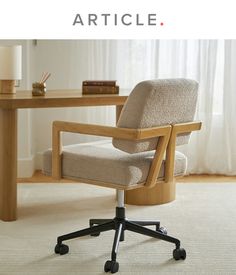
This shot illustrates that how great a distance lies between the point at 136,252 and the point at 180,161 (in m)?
0.49

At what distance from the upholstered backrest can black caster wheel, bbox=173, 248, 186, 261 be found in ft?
1.66

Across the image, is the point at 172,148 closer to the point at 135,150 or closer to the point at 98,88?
the point at 135,150

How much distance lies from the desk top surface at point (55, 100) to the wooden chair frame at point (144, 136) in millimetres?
498

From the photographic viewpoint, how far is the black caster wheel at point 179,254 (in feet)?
10.2

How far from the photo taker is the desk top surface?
356cm

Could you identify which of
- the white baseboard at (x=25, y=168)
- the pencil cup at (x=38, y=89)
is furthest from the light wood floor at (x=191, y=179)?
the pencil cup at (x=38, y=89)

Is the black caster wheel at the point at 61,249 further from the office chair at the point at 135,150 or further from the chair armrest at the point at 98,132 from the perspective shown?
the chair armrest at the point at 98,132

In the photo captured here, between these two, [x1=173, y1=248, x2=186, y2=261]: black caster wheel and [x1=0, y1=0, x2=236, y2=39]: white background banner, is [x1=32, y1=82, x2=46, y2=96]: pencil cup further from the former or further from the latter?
[x1=0, y1=0, x2=236, y2=39]: white background banner

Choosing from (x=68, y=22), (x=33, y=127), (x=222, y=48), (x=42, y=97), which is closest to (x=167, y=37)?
(x=222, y=48)

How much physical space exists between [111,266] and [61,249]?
35 centimetres

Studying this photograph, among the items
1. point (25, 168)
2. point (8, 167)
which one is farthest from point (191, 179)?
point (8, 167)

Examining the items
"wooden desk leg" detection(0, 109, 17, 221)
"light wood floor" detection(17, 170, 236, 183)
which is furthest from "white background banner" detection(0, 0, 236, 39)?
"wooden desk leg" detection(0, 109, 17, 221)

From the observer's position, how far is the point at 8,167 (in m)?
3.79

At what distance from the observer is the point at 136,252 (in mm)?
3217
